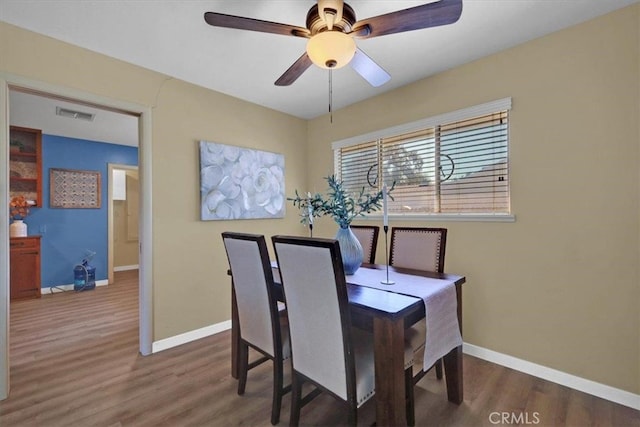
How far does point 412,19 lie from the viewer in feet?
4.62

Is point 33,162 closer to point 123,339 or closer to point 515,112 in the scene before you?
point 123,339

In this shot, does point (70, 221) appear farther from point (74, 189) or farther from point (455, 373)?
point (455, 373)

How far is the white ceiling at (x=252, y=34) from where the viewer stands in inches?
70.5

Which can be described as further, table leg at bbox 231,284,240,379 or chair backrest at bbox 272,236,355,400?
table leg at bbox 231,284,240,379

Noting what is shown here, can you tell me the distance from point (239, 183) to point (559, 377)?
310cm

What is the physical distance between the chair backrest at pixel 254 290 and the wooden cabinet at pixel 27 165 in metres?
4.35

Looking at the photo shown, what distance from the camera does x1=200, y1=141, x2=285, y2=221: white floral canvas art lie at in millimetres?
2912

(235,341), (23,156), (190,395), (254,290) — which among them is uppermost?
(23,156)

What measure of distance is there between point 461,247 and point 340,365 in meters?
1.65

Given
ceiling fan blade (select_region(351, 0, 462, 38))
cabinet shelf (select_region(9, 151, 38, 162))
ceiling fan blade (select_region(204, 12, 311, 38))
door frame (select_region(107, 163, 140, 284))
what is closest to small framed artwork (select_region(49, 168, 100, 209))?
door frame (select_region(107, 163, 140, 284))

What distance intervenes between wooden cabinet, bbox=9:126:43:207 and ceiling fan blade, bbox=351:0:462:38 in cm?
508

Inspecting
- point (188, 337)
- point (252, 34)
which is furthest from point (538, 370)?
point (252, 34)

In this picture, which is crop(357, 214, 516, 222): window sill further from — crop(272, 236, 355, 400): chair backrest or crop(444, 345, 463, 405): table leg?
crop(272, 236, 355, 400): chair backrest

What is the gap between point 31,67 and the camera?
2051mm
